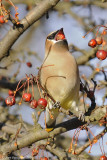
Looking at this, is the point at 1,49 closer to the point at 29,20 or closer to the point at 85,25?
the point at 29,20

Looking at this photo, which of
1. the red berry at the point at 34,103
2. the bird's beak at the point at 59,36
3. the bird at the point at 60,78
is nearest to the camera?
the red berry at the point at 34,103

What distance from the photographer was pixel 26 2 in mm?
5602

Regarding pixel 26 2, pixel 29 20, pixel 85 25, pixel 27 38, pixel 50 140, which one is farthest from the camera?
pixel 27 38

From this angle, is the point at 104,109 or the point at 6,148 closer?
the point at 104,109

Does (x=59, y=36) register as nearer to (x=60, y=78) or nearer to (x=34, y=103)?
(x=60, y=78)

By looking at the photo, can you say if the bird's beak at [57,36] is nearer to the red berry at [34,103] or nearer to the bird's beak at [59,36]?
the bird's beak at [59,36]

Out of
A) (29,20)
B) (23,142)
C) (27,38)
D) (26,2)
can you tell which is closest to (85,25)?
(26,2)

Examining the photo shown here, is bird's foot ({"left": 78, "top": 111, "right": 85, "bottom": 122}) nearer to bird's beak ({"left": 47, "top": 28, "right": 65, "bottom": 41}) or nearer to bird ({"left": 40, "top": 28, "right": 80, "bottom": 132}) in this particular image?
bird ({"left": 40, "top": 28, "right": 80, "bottom": 132})

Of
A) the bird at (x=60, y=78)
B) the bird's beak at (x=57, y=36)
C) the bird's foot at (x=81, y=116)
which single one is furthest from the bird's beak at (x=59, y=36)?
the bird's foot at (x=81, y=116)

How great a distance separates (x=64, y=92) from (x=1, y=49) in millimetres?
750

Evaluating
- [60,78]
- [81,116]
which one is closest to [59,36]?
[60,78]

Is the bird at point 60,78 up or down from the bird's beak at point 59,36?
down

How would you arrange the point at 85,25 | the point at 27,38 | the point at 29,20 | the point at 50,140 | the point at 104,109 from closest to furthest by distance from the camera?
the point at 104,109
the point at 29,20
the point at 50,140
the point at 85,25
the point at 27,38

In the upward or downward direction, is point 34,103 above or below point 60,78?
above
